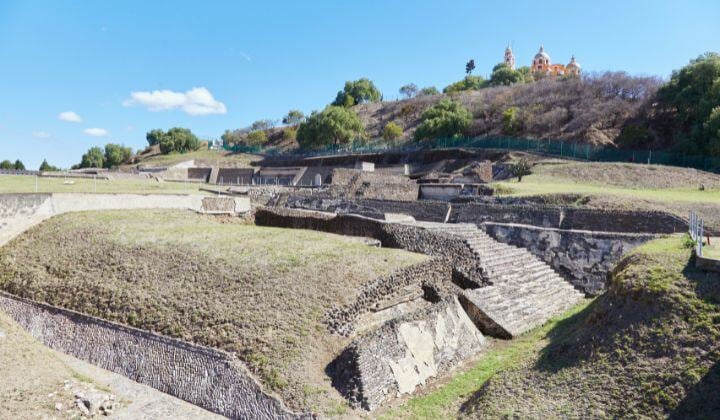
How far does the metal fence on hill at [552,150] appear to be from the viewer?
29.9 m

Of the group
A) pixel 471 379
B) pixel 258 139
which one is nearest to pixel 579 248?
pixel 471 379

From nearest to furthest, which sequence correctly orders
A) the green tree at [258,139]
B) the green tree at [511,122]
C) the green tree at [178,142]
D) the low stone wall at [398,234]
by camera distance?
the low stone wall at [398,234] → the green tree at [511,122] → the green tree at [178,142] → the green tree at [258,139]

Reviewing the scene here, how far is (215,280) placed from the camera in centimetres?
967

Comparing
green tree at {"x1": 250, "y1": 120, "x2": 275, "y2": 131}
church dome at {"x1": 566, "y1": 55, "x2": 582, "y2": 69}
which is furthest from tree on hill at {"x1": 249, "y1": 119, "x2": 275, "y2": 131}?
church dome at {"x1": 566, "y1": 55, "x2": 582, "y2": 69}

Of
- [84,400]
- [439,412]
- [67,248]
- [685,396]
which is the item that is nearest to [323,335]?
[439,412]

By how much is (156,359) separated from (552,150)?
3411cm

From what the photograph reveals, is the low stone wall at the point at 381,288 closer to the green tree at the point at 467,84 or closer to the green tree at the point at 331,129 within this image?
the green tree at the point at 331,129

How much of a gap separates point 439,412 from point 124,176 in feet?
97.2

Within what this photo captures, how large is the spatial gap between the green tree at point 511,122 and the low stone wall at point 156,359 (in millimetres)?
46890

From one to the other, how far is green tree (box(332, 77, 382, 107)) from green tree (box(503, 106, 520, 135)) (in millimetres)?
43149

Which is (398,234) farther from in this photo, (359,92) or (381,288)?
(359,92)

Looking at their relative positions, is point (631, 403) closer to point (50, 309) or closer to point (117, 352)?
point (117, 352)

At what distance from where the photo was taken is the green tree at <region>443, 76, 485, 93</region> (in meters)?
81.1

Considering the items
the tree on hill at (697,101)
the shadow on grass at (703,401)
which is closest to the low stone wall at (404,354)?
the shadow on grass at (703,401)
